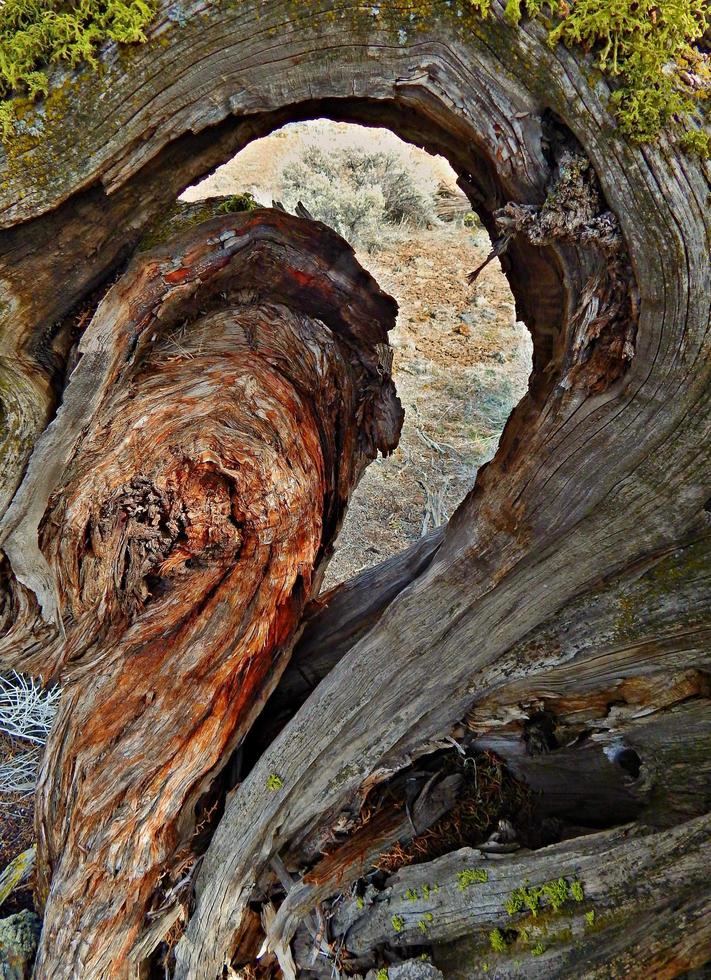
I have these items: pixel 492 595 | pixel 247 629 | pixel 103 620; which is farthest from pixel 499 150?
pixel 103 620

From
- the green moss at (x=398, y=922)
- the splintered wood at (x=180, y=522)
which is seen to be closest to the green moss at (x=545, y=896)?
the green moss at (x=398, y=922)

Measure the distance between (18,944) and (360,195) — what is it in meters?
8.88

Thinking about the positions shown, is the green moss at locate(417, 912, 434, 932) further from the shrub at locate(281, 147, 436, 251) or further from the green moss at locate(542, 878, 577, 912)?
the shrub at locate(281, 147, 436, 251)

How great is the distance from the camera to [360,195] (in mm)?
9133

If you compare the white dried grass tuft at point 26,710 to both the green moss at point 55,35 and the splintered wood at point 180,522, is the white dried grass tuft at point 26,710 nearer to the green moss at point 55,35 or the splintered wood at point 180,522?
the splintered wood at point 180,522

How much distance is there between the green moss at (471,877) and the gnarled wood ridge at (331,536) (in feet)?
0.04

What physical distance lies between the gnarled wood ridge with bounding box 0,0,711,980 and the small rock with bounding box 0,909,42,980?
0.30 meters

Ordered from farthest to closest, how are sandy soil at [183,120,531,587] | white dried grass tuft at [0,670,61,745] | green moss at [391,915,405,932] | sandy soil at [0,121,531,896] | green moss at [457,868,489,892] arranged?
sandy soil at [183,120,531,587]
sandy soil at [0,121,531,896]
white dried grass tuft at [0,670,61,745]
green moss at [391,915,405,932]
green moss at [457,868,489,892]

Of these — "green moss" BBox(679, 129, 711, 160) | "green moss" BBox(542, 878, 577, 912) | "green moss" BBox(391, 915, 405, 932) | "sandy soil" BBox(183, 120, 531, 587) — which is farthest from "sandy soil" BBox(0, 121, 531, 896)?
"green moss" BBox(679, 129, 711, 160)

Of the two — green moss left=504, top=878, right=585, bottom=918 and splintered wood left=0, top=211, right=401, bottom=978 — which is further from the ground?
splintered wood left=0, top=211, right=401, bottom=978

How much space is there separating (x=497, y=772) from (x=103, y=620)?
1.58 metres

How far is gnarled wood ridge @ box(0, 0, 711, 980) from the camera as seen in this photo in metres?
1.65

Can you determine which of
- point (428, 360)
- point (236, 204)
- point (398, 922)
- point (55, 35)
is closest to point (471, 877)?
point (398, 922)

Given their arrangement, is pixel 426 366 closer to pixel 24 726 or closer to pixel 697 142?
pixel 24 726
